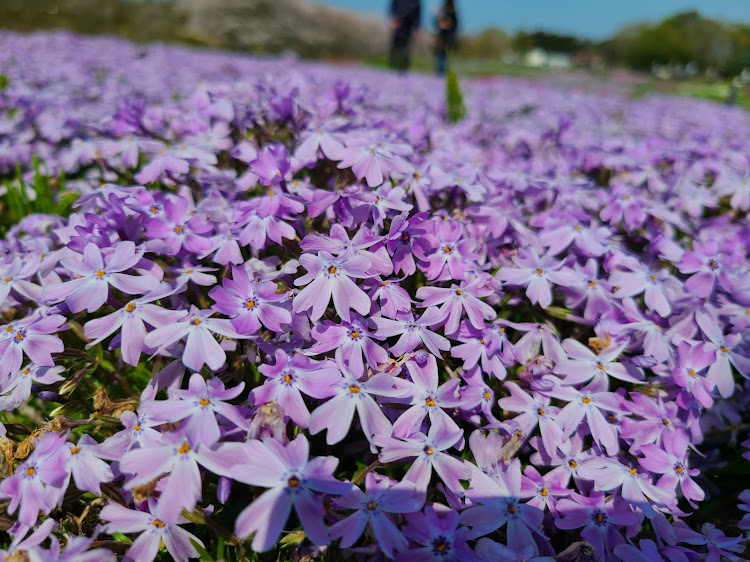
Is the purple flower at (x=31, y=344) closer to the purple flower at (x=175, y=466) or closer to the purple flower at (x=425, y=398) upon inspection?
the purple flower at (x=175, y=466)

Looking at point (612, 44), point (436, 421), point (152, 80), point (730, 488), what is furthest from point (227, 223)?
point (612, 44)

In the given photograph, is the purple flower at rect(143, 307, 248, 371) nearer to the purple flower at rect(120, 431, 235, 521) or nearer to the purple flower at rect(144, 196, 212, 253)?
the purple flower at rect(120, 431, 235, 521)

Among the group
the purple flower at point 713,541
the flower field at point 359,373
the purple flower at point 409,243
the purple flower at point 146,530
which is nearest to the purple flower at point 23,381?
the flower field at point 359,373

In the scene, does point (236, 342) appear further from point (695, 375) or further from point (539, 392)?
point (695, 375)

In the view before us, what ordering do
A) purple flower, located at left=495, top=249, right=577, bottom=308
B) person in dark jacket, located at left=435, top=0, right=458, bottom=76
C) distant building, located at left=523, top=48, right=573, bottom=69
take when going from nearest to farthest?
purple flower, located at left=495, top=249, right=577, bottom=308 < person in dark jacket, located at left=435, top=0, right=458, bottom=76 < distant building, located at left=523, top=48, right=573, bottom=69

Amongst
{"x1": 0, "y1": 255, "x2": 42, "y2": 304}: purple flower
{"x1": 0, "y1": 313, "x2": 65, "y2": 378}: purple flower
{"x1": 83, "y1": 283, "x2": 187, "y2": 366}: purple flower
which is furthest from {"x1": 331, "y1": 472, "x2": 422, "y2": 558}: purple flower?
{"x1": 0, "y1": 255, "x2": 42, "y2": 304}: purple flower

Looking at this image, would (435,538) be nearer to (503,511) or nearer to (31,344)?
(503,511)

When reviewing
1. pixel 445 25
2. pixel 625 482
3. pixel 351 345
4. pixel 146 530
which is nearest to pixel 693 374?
pixel 625 482

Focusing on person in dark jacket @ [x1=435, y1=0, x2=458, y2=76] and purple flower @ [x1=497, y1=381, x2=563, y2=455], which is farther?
person in dark jacket @ [x1=435, y1=0, x2=458, y2=76]
